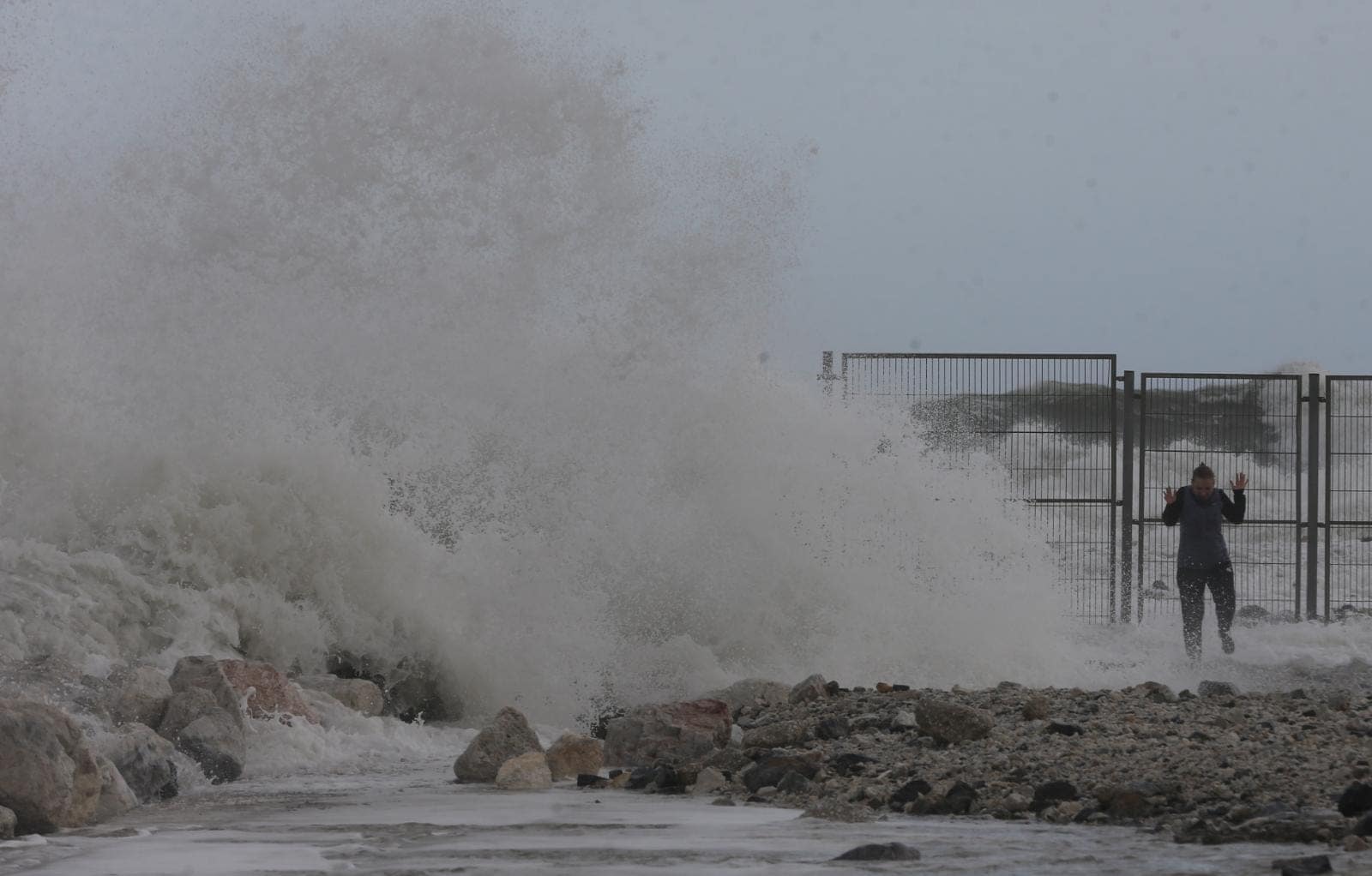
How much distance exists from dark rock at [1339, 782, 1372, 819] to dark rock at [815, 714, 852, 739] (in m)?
2.54

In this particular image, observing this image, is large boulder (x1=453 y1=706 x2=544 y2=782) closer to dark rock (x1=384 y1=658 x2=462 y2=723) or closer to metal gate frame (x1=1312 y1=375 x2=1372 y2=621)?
dark rock (x1=384 y1=658 x2=462 y2=723)

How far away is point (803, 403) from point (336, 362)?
155 inches

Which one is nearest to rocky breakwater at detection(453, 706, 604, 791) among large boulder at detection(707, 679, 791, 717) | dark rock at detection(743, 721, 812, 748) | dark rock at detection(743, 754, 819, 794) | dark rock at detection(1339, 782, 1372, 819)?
dark rock at detection(743, 721, 812, 748)

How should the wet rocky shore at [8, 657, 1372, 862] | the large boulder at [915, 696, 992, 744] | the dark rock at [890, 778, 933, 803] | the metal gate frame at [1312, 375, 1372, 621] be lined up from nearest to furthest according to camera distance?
the wet rocky shore at [8, 657, 1372, 862], the dark rock at [890, 778, 933, 803], the large boulder at [915, 696, 992, 744], the metal gate frame at [1312, 375, 1372, 621]

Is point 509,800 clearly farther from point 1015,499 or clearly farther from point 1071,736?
point 1015,499

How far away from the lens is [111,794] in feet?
17.7

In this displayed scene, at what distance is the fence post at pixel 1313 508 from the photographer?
45.1 ft

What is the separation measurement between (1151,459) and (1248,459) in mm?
1064

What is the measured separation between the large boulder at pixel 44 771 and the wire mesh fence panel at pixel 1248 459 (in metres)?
10.6

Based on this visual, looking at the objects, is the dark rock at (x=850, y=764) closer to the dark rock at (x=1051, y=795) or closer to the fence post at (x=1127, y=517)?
the dark rock at (x=1051, y=795)

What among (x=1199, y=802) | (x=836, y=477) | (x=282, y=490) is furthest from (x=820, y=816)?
(x=836, y=477)

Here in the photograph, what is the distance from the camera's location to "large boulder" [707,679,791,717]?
26.1ft

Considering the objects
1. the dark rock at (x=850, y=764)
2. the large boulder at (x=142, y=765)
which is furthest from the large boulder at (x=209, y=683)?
the dark rock at (x=850, y=764)

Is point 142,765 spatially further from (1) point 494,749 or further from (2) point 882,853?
(2) point 882,853
